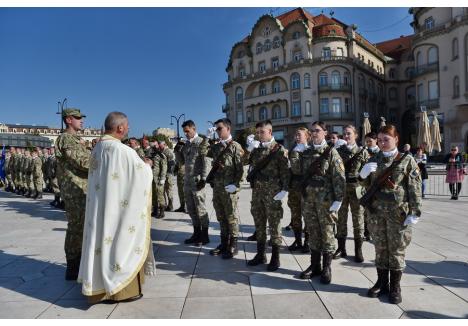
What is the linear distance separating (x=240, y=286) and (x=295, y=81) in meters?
44.8

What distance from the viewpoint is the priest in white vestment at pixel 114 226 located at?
372cm

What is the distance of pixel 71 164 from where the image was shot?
493 centimetres

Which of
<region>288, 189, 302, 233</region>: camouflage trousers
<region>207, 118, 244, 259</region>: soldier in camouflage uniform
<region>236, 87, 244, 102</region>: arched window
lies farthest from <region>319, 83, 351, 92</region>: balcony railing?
<region>207, 118, 244, 259</region>: soldier in camouflage uniform

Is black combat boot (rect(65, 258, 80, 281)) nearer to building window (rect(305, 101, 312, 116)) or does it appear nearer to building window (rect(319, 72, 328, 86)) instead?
building window (rect(305, 101, 312, 116))

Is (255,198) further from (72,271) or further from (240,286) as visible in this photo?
(72,271)

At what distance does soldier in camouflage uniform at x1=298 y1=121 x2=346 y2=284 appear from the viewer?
4383 millimetres

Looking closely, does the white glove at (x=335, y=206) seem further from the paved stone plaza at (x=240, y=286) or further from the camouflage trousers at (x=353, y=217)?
the camouflage trousers at (x=353, y=217)

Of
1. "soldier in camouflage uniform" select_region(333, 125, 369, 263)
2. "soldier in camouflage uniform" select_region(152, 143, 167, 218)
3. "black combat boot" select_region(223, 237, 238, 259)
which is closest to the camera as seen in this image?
"soldier in camouflage uniform" select_region(333, 125, 369, 263)

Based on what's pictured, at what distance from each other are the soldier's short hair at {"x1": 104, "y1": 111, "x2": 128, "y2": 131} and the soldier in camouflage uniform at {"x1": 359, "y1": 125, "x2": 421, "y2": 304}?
120 inches

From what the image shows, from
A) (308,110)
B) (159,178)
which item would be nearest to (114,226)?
(159,178)

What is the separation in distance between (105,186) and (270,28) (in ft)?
163

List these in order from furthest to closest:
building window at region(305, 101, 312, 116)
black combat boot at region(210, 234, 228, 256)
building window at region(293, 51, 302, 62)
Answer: building window at region(293, 51, 302, 62) → building window at region(305, 101, 312, 116) → black combat boot at region(210, 234, 228, 256)
